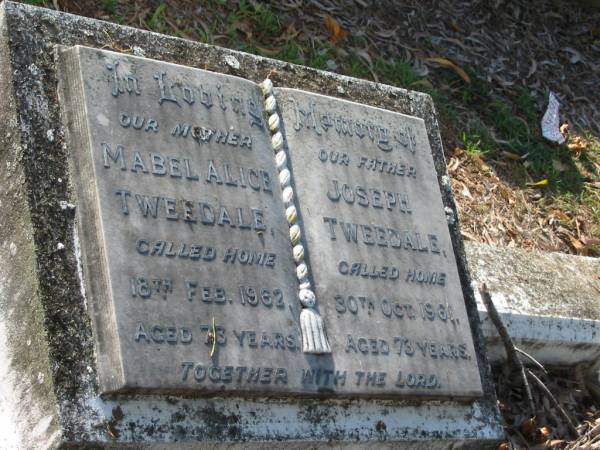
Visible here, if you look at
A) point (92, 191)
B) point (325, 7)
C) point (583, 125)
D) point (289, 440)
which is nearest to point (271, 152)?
point (92, 191)

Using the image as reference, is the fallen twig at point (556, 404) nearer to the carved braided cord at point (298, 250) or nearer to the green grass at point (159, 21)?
the carved braided cord at point (298, 250)

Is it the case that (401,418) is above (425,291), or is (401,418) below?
below

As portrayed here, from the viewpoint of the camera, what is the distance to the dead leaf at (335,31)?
20.2 ft

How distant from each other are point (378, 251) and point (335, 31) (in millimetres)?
2775

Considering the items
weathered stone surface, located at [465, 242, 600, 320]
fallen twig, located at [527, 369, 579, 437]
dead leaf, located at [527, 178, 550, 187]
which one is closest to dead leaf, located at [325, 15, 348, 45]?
dead leaf, located at [527, 178, 550, 187]

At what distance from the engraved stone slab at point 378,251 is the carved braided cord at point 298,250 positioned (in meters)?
0.05

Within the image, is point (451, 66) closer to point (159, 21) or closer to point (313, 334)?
point (159, 21)

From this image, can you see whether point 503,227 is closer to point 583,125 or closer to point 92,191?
point 583,125

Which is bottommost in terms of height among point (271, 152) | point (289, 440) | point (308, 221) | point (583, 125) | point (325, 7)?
point (289, 440)

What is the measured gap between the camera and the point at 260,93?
3678mm

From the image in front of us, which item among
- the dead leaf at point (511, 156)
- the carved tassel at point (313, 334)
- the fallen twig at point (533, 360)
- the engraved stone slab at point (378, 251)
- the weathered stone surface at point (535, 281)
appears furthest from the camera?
the dead leaf at point (511, 156)

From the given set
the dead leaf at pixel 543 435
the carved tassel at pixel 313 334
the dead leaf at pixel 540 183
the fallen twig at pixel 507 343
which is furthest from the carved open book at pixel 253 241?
the dead leaf at pixel 540 183

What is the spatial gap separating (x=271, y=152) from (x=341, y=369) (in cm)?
74

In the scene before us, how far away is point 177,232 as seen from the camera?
3209mm
